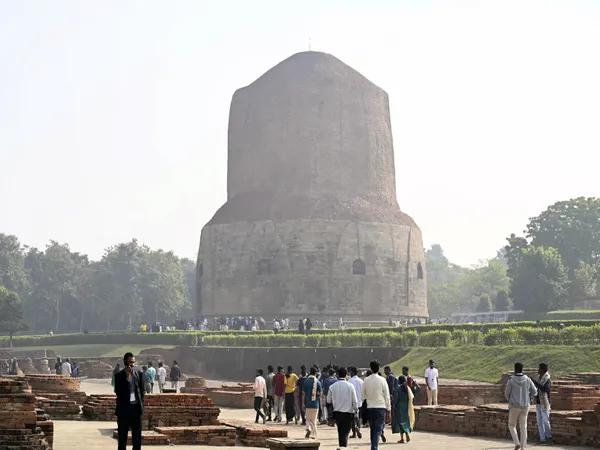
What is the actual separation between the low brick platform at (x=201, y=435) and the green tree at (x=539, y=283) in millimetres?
37357

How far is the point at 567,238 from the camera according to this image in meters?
60.6

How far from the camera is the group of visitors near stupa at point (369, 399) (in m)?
11.7

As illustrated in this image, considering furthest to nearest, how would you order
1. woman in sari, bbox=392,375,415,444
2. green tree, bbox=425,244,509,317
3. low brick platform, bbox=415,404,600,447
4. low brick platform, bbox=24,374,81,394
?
green tree, bbox=425,244,509,317, low brick platform, bbox=24,374,81,394, woman in sari, bbox=392,375,415,444, low brick platform, bbox=415,404,600,447

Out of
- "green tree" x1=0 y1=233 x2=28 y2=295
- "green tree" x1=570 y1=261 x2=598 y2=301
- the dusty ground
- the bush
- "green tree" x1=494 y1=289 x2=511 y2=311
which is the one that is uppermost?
"green tree" x1=0 y1=233 x2=28 y2=295

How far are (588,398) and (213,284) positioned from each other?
35329mm

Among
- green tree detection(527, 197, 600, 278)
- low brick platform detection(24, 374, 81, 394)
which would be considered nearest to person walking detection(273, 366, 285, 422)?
low brick platform detection(24, 374, 81, 394)

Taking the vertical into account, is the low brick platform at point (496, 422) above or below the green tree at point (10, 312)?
below

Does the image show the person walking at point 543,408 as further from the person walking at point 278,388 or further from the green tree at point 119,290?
the green tree at point 119,290

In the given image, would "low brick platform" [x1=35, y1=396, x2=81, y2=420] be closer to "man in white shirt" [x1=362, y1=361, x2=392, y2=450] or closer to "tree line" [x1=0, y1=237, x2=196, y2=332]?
"man in white shirt" [x1=362, y1=361, x2=392, y2=450]

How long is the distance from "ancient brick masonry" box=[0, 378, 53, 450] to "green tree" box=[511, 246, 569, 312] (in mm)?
39970

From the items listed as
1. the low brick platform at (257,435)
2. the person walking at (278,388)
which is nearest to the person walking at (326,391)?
the person walking at (278,388)

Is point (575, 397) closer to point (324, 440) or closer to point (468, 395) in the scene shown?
point (468, 395)

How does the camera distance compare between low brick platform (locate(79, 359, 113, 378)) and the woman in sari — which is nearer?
the woman in sari

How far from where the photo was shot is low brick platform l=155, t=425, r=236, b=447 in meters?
12.8
